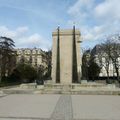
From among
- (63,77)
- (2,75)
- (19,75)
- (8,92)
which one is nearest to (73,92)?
(8,92)

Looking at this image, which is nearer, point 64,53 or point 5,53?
point 64,53

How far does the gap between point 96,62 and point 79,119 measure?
71129 mm

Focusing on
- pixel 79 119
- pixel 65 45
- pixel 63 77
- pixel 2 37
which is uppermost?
pixel 2 37

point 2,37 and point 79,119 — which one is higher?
point 2,37

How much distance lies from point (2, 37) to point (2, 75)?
9.70 m

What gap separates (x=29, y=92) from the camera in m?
31.4

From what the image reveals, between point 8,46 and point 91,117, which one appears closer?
point 91,117

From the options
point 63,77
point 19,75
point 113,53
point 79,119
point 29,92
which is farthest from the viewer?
point 19,75

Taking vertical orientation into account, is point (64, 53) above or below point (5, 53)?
below

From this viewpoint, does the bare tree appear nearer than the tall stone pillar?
No

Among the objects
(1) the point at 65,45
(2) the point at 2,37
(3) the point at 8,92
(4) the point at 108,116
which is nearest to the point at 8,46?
(2) the point at 2,37

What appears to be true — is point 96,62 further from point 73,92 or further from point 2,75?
point 73,92

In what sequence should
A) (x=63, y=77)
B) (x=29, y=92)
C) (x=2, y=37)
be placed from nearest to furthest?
(x=29, y=92) → (x=63, y=77) → (x=2, y=37)

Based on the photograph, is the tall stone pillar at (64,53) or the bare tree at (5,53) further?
the bare tree at (5,53)
